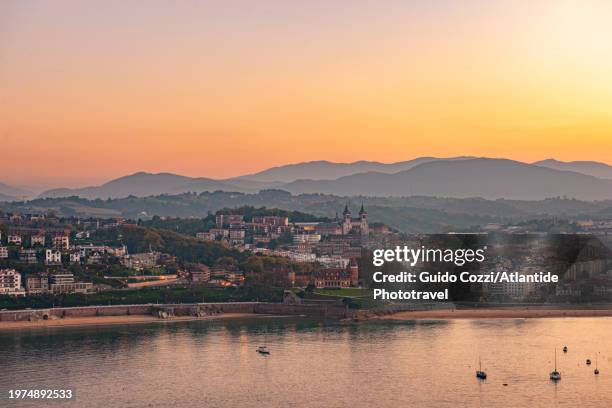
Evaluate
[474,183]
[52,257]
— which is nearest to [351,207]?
[474,183]

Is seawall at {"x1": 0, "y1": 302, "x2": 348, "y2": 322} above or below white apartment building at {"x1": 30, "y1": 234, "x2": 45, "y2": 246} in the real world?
below

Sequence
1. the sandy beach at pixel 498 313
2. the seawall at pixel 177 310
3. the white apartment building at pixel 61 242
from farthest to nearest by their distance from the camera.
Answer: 1. the white apartment building at pixel 61 242
2. the seawall at pixel 177 310
3. the sandy beach at pixel 498 313

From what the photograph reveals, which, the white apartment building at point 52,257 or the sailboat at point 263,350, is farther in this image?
the white apartment building at point 52,257

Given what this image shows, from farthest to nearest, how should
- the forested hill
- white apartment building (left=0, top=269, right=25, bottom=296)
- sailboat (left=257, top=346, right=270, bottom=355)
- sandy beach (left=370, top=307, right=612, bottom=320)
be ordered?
the forested hill → white apartment building (left=0, top=269, right=25, bottom=296) → sandy beach (left=370, top=307, right=612, bottom=320) → sailboat (left=257, top=346, right=270, bottom=355)

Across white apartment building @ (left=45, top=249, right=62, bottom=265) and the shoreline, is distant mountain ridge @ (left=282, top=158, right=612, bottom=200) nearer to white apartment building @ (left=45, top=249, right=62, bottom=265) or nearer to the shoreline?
white apartment building @ (left=45, top=249, right=62, bottom=265)

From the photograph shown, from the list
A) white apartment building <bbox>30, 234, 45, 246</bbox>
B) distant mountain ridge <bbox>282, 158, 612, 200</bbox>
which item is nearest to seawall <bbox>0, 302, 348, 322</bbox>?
white apartment building <bbox>30, 234, 45, 246</bbox>

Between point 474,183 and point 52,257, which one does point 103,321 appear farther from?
point 474,183

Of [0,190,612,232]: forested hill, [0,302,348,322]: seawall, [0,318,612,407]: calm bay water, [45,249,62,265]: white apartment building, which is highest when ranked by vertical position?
[0,190,612,232]: forested hill

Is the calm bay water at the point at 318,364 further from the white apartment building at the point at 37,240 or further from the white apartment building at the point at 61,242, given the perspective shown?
the white apartment building at the point at 61,242

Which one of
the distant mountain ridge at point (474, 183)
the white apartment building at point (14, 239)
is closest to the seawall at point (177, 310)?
the white apartment building at point (14, 239)
